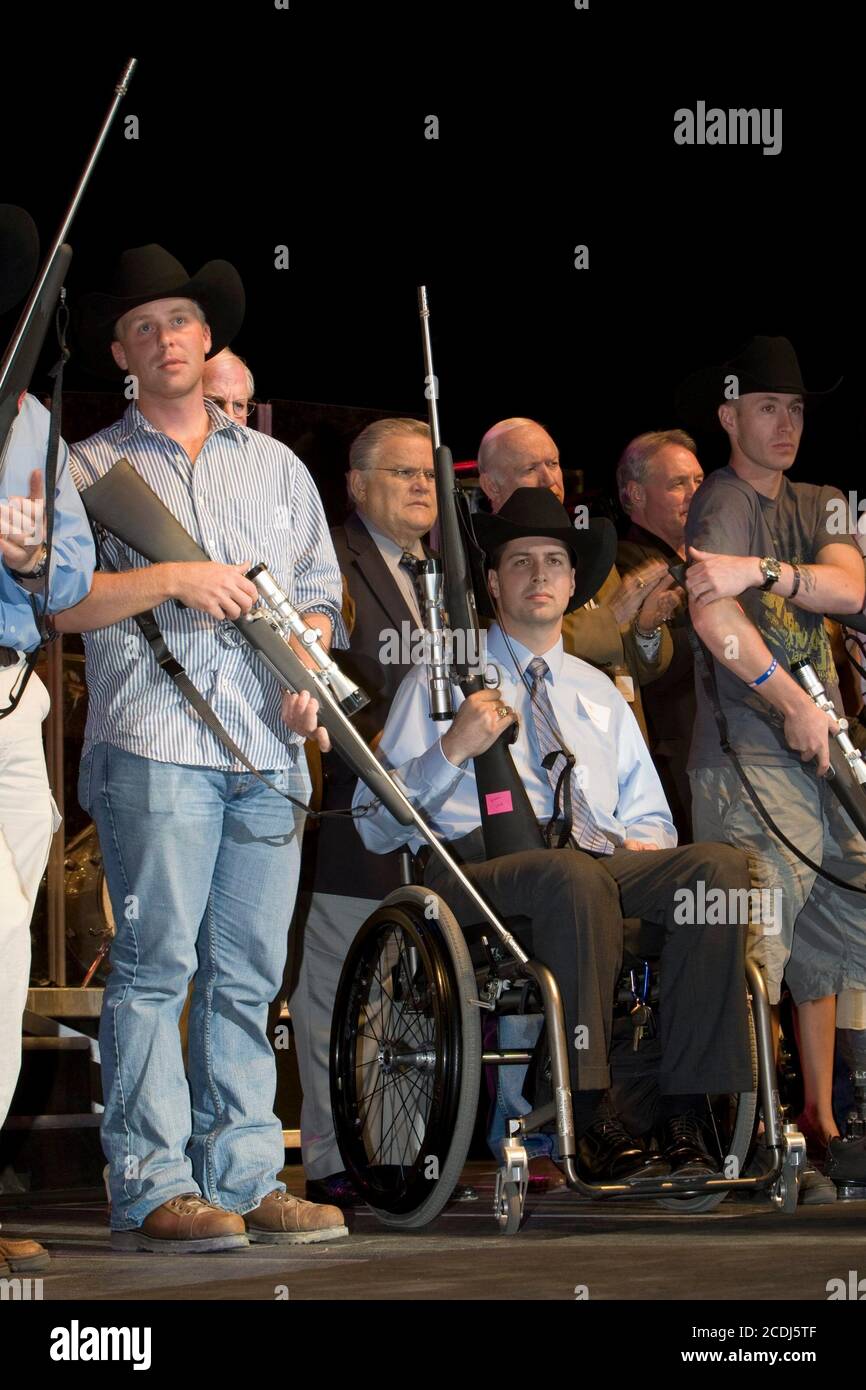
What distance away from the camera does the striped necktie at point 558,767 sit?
11.3 ft

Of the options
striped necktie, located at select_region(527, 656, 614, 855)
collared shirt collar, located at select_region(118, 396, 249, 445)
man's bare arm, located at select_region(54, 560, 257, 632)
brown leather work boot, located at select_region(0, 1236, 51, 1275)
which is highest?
collared shirt collar, located at select_region(118, 396, 249, 445)

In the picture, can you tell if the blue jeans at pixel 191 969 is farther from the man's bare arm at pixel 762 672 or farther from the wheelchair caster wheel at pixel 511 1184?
the man's bare arm at pixel 762 672

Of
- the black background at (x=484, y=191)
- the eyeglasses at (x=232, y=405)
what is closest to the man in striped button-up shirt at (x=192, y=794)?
the eyeglasses at (x=232, y=405)

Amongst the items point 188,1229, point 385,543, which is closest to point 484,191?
point 385,543

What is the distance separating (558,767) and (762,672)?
0.46 metres

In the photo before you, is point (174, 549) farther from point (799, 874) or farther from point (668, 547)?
point (668, 547)

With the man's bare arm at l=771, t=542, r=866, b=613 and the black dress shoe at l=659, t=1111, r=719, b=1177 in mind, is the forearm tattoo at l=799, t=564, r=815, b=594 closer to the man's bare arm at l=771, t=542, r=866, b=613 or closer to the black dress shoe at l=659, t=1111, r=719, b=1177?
the man's bare arm at l=771, t=542, r=866, b=613

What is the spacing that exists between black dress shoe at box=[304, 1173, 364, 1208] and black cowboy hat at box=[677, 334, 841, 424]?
A: 1911mm

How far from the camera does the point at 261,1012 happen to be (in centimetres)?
320

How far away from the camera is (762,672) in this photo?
3574mm

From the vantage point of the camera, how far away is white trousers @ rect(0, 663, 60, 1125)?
2.59 metres

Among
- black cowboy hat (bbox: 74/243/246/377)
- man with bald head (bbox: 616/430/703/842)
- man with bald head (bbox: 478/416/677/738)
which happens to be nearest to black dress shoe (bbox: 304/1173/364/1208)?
man with bald head (bbox: 478/416/677/738)

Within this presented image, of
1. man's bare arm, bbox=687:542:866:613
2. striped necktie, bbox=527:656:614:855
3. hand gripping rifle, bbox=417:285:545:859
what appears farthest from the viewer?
man's bare arm, bbox=687:542:866:613
